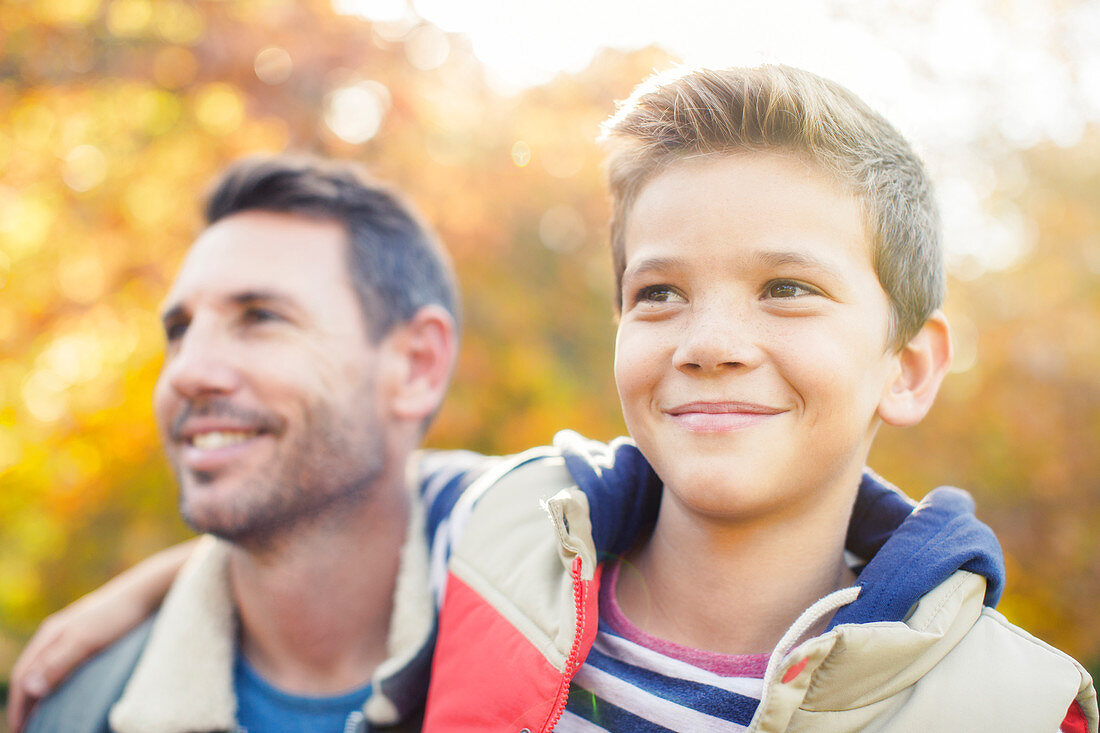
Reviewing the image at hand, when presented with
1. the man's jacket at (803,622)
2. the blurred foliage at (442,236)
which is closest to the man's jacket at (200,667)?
the man's jacket at (803,622)

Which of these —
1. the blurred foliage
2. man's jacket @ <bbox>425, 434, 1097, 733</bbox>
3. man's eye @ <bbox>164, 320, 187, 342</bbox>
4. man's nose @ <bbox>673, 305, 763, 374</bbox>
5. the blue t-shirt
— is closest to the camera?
man's jacket @ <bbox>425, 434, 1097, 733</bbox>

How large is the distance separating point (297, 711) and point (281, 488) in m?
0.64

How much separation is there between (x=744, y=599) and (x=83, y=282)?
385 centimetres

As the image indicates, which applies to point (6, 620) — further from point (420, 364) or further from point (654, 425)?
point (654, 425)

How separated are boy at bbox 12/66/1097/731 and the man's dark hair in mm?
1100

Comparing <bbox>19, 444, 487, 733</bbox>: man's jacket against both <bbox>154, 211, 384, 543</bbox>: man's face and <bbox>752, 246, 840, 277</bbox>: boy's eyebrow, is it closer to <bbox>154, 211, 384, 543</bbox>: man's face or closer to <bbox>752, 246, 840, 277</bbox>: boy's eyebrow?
<bbox>154, 211, 384, 543</bbox>: man's face

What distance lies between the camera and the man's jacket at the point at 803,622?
1.23 meters

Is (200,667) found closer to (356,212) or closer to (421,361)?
(421,361)

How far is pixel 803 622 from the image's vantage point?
4.36ft

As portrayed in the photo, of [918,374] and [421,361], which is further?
[421,361]

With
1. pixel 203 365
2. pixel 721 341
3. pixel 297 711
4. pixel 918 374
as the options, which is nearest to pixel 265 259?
pixel 203 365

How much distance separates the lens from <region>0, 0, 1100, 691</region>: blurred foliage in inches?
151

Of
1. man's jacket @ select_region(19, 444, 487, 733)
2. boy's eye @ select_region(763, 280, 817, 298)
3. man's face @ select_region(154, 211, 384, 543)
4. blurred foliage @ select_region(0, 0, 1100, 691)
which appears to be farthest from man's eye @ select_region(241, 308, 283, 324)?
blurred foliage @ select_region(0, 0, 1100, 691)

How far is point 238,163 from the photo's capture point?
2658mm
